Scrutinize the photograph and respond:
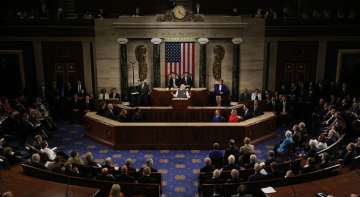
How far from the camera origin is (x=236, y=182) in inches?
333

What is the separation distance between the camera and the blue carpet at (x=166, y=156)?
33.6 feet

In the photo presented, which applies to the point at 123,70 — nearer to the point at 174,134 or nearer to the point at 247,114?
the point at 174,134

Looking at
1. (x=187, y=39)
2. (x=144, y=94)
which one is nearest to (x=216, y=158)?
(x=144, y=94)

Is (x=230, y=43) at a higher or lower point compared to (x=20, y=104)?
higher

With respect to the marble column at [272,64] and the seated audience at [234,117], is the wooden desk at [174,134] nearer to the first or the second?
the seated audience at [234,117]

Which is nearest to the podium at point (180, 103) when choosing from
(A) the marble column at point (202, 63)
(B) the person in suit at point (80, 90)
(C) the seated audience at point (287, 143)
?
(A) the marble column at point (202, 63)

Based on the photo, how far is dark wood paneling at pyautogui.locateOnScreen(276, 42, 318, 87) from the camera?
16547 millimetres

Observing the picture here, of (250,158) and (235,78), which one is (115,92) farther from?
(250,158)

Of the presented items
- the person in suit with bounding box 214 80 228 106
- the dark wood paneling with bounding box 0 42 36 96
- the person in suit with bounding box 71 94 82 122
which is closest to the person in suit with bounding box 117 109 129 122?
the person in suit with bounding box 71 94 82 122

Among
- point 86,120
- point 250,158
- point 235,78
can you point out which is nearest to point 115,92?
point 86,120

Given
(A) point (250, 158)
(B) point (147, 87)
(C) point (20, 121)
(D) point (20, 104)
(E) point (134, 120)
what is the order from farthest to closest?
(B) point (147, 87) → (D) point (20, 104) → (E) point (134, 120) → (C) point (20, 121) → (A) point (250, 158)

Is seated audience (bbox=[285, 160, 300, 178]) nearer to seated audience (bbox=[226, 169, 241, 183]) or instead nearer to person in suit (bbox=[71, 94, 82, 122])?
seated audience (bbox=[226, 169, 241, 183])

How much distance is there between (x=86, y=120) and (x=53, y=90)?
319cm

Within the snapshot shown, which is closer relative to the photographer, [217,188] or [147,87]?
[217,188]
